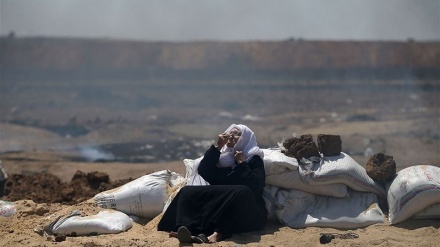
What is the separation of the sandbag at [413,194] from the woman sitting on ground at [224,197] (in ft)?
3.78

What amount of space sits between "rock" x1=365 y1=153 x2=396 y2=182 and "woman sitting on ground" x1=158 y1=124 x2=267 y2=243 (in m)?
1.06

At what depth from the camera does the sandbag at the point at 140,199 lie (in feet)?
23.7

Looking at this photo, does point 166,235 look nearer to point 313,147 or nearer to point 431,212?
point 313,147

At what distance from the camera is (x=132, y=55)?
31.2m

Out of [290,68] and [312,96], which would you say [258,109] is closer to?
[312,96]

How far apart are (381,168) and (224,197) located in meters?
1.53

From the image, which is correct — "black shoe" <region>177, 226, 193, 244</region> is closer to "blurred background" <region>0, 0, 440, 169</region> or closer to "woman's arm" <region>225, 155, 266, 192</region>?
"woman's arm" <region>225, 155, 266, 192</region>

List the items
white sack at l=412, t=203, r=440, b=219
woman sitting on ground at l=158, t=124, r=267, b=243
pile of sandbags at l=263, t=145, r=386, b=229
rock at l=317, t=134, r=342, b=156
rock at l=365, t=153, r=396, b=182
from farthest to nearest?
rock at l=317, t=134, r=342, b=156
rock at l=365, t=153, r=396, b=182
pile of sandbags at l=263, t=145, r=386, b=229
white sack at l=412, t=203, r=440, b=219
woman sitting on ground at l=158, t=124, r=267, b=243

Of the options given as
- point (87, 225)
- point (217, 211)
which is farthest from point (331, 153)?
point (87, 225)

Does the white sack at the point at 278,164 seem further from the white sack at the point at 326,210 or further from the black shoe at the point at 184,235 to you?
→ the black shoe at the point at 184,235

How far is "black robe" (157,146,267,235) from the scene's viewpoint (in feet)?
21.2

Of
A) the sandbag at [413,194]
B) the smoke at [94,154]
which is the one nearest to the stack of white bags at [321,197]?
the sandbag at [413,194]

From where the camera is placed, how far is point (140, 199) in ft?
23.7

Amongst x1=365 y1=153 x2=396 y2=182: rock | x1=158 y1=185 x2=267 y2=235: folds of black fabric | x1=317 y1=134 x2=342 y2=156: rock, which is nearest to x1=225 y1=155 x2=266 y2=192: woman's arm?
x1=158 y1=185 x2=267 y2=235: folds of black fabric
